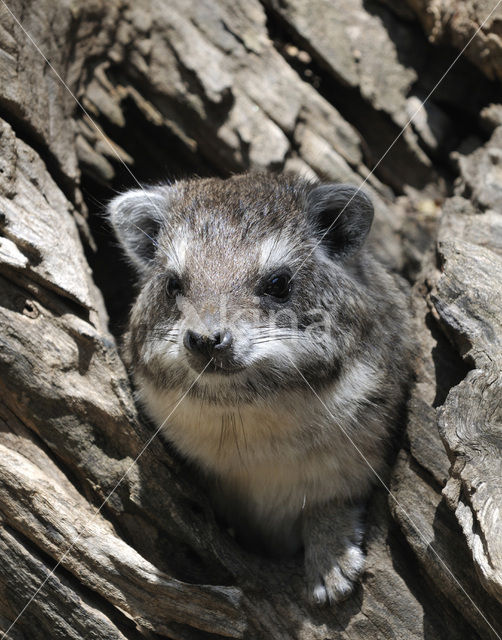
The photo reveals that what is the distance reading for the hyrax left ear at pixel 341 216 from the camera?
527 centimetres

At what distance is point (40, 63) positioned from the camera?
6078 mm

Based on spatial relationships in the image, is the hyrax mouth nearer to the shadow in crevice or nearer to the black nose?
the black nose

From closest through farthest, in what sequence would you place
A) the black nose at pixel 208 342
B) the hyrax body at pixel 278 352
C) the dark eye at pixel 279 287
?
the black nose at pixel 208 342 → the hyrax body at pixel 278 352 → the dark eye at pixel 279 287

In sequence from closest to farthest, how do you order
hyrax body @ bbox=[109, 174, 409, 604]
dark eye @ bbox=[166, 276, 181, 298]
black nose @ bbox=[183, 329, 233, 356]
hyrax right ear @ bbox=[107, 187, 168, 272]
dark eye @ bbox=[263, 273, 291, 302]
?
black nose @ bbox=[183, 329, 233, 356]
hyrax body @ bbox=[109, 174, 409, 604]
dark eye @ bbox=[263, 273, 291, 302]
dark eye @ bbox=[166, 276, 181, 298]
hyrax right ear @ bbox=[107, 187, 168, 272]

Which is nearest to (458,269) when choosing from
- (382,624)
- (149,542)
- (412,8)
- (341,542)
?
(341,542)

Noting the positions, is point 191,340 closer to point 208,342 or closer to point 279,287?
point 208,342

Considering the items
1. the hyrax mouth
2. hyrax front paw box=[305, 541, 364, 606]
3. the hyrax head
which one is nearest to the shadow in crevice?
the hyrax head

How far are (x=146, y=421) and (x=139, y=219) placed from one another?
A: 159 cm

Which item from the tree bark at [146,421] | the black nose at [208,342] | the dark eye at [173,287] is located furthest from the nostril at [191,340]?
the tree bark at [146,421]

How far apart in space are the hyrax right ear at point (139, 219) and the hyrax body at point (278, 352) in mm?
16

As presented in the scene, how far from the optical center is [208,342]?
13.8 ft

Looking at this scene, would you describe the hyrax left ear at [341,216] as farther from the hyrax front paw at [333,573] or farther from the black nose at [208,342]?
the hyrax front paw at [333,573]

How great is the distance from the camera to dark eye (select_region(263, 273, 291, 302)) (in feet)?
15.8

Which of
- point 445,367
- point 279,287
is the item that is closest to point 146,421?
point 279,287
